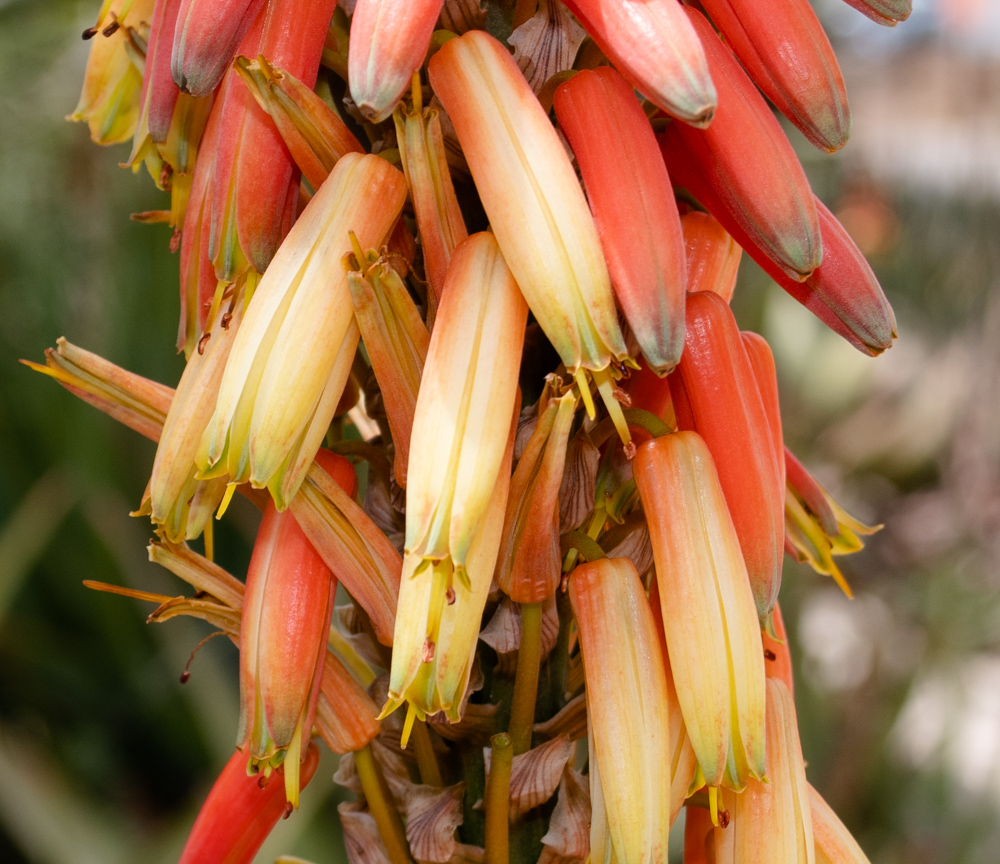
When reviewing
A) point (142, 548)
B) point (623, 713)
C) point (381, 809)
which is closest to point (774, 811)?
point (623, 713)

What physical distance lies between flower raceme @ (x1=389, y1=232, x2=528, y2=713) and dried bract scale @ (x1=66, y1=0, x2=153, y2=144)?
335mm

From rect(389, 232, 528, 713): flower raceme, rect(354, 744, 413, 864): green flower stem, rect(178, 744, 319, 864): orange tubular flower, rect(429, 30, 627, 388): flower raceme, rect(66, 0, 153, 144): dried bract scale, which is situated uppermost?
rect(66, 0, 153, 144): dried bract scale

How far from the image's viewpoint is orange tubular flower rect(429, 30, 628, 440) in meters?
0.40

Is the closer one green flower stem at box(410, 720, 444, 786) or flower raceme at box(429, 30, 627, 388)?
flower raceme at box(429, 30, 627, 388)

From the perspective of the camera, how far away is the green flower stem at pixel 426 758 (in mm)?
546

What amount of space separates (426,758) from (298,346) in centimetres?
26

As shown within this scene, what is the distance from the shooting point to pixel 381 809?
566 millimetres

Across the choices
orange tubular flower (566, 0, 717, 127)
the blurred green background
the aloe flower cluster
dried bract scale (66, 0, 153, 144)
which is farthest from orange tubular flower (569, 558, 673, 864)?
the blurred green background

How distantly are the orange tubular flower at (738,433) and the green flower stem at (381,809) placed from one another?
246 millimetres

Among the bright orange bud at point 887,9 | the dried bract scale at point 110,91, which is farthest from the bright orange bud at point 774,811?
the dried bract scale at point 110,91

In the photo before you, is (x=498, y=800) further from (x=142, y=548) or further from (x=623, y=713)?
(x=142, y=548)

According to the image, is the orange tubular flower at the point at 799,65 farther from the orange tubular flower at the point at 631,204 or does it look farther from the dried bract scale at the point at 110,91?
the dried bract scale at the point at 110,91

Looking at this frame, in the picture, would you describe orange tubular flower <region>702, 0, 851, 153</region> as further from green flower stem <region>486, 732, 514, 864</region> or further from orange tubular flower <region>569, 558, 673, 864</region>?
green flower stem <region>486, 732, 514, 864</region>

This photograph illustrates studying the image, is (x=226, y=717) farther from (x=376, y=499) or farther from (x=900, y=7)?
(x=900, y=7)
